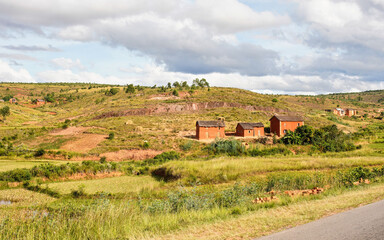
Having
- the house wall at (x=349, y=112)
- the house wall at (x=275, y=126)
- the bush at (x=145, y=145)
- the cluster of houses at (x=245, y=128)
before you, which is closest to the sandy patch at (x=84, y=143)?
the bush at (x=145, y=145)

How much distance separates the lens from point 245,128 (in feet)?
201

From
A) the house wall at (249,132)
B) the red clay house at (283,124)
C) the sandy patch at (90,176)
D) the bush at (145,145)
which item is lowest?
the sandy patch at (90,176)

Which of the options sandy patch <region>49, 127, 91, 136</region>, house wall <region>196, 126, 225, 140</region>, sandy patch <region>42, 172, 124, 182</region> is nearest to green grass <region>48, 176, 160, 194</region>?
sandy patch <region>42, 172, 124, 182</region>

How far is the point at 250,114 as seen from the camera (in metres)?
91.8

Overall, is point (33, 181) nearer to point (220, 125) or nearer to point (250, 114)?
point (220, 125)

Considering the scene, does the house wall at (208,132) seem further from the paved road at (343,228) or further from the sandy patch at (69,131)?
the paved road at (343,228)

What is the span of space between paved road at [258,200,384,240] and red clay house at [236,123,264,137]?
51229 mm

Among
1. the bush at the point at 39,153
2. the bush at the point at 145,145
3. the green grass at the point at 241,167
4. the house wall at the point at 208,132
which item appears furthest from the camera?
the house wall at the point at 208,132

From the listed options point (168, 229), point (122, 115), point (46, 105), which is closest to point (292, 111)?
point (122, 115)

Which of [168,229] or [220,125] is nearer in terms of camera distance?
[168,229]

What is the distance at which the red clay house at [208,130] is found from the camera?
59594 mm

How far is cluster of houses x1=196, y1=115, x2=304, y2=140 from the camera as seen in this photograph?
6000 cm

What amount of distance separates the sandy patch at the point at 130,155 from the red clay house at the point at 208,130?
13107 mm

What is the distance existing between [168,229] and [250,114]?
84113 millimetres
